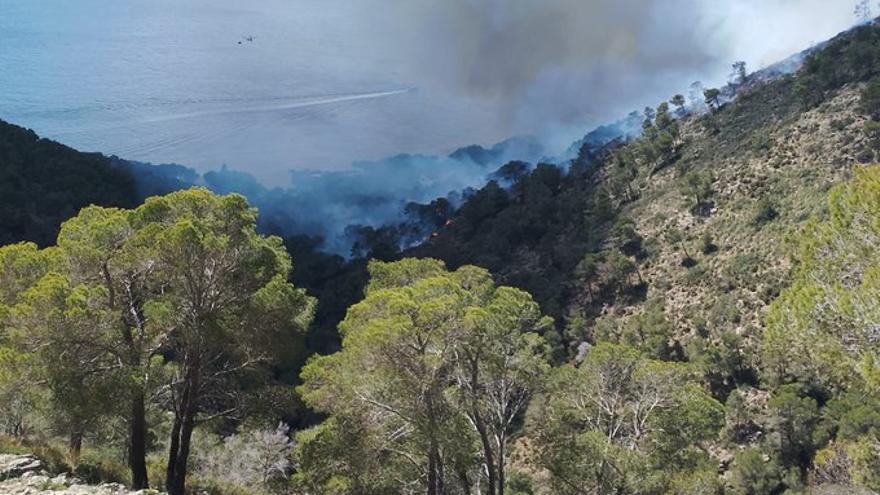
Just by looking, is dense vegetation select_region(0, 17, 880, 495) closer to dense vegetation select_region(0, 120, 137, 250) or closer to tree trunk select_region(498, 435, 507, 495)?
tree trunk select_region(498, 435, 507, 495)

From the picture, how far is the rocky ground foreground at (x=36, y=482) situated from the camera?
10.2 metres

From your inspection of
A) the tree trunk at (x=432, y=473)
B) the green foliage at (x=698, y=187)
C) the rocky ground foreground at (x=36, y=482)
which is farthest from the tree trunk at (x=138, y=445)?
the green foliage at (x=698, y=187)

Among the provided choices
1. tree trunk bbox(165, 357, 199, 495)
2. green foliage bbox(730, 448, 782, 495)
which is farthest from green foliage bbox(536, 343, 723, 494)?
green foliage bbox(730, 448, 782, 495)

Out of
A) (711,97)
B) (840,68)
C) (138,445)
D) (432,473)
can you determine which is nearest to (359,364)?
(432,473)

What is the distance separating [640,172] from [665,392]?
7013 centimetres

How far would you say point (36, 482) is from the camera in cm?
1066

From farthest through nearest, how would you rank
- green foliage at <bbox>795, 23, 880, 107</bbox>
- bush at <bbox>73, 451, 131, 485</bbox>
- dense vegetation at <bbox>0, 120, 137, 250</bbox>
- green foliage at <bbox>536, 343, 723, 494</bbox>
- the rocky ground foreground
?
green foliage at <bbox>795, 23, 880, 107</bbox> → dense vegetation at <bbox>0, 120, 137, 250</bbox> → green foliage at <bbox>536, 343, 723, 494</bbox> → bush at <bbox>73, 451, 131, 485</bbox> → the rocky ground foreground

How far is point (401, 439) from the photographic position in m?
14.6

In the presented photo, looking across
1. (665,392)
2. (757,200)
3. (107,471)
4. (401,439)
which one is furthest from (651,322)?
(107,471)

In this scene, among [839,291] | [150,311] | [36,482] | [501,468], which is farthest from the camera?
[501,468]

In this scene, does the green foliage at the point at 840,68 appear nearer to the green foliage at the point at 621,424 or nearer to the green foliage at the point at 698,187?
the green foliage at the point at 698,187

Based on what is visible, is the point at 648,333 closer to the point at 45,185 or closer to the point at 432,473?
the point at 432,473

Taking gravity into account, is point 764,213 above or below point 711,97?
below

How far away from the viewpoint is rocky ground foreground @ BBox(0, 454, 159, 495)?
10.2 m
